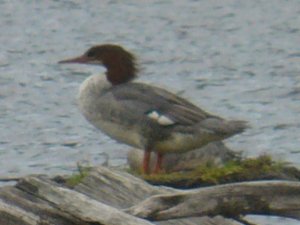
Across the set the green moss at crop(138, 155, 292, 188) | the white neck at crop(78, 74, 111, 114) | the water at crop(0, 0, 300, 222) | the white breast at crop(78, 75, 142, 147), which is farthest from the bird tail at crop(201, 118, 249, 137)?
the water at crop(0, 0, 300, 222)

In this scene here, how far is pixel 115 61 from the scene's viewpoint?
1084 cm

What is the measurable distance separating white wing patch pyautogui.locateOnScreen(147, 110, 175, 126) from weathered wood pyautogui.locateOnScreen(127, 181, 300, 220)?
3.61 metres

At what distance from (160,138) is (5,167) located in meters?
2.22

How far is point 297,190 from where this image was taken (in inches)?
268

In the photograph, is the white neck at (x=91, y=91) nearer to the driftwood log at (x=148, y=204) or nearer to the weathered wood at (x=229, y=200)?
the driftwood log at (x=148, y=204)

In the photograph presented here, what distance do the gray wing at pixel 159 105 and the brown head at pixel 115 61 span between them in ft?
0.64

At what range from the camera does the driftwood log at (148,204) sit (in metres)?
6.73

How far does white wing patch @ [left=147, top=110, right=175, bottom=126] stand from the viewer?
1041cm

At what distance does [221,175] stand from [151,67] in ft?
26.3

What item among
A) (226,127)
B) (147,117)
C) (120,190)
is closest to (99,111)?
(147,117)

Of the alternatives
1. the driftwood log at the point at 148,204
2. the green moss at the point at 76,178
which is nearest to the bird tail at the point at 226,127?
the green moss at the point at 76,178

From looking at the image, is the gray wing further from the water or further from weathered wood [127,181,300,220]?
weathered wood [127,181,300,220]

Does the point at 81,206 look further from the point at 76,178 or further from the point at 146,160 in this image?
the point at 146,160

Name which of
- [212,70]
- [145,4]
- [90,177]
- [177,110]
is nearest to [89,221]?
[90,177]
